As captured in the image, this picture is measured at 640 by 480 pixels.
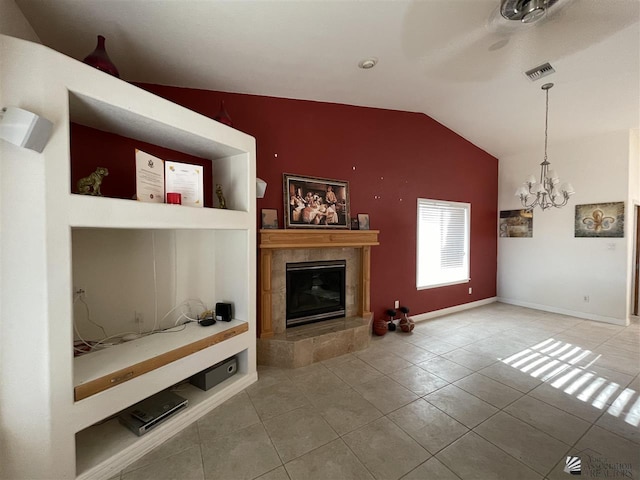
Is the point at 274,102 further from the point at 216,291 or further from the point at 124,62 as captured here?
the point at 216,291

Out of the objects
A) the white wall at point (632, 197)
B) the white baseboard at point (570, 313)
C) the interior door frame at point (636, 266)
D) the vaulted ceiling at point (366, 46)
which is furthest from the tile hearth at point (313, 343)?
the interior door frame at point (636, 266)

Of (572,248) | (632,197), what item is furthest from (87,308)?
(632,197)

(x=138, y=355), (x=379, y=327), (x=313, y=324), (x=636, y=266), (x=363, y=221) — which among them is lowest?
(x=379, y=327)

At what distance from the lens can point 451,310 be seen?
481cm

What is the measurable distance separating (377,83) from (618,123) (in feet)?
13.0

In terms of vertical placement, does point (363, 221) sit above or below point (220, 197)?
below

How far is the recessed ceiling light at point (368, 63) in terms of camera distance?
98.9 inches

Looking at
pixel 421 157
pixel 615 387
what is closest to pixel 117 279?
pixel 421 157

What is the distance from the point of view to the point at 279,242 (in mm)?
2902

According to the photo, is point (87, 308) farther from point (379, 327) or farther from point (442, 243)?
point (442, 243)

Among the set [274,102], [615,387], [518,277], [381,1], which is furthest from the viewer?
[518,277]

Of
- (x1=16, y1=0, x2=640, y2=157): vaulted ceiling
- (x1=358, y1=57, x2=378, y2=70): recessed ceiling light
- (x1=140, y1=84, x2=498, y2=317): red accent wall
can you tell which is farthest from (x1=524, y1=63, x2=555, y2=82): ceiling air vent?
(x1=358, y1=57, x2=378, y2=70): recessed ceiling light

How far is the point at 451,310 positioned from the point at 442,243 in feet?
4.19

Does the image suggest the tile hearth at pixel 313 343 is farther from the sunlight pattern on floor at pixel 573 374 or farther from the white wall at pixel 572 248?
the white wall at pixel 572 248
